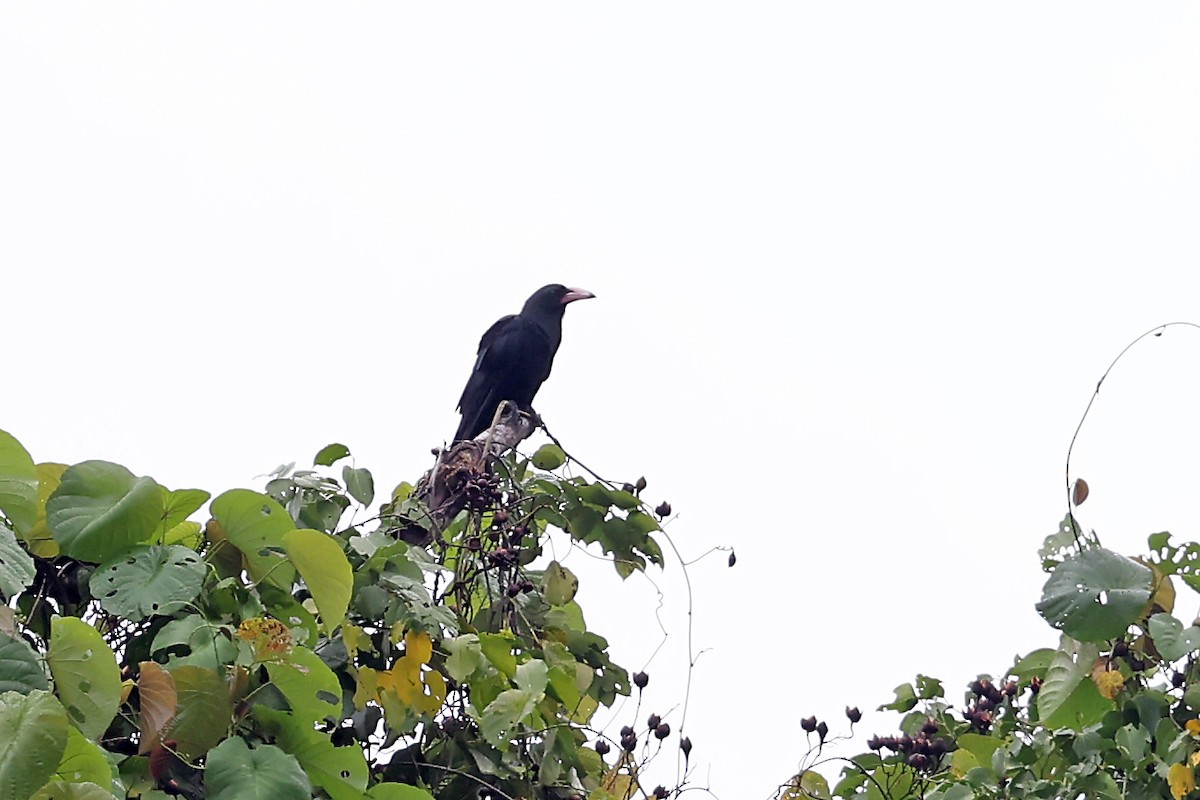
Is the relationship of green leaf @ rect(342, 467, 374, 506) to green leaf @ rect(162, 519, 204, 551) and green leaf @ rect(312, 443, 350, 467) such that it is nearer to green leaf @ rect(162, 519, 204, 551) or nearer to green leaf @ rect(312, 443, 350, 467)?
green leaf @ rect(312, 443, 350, 467)

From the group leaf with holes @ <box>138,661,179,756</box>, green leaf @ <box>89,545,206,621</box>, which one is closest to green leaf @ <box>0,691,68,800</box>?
leaf with holes @ <box>138,661,179,756</box>

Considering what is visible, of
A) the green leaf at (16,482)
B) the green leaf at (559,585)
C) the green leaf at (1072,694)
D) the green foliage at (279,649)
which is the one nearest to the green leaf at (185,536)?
the green foliage at (279,649)

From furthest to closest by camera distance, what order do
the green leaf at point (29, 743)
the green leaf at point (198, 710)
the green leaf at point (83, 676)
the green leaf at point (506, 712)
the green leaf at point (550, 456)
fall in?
the green leaf at point (550, 456) → the green leaf at point (506, 712) → the green leaf at point (198, 710) → the green leaf at point (83, 676) → the green leaf at point (29, 743)

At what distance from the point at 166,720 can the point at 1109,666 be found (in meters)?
1.65

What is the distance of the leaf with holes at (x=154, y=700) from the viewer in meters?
1.88

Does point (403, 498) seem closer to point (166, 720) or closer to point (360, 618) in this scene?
point (360, 618)

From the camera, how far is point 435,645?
2.43m

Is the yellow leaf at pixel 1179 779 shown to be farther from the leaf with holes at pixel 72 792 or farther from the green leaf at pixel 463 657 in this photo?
the leaf with holes at pixel 72 792

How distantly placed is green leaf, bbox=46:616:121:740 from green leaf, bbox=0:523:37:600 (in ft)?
0.28

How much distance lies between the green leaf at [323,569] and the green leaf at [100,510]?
0.21 metres

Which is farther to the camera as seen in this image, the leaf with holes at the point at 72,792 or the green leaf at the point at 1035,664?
the green leaf at the point at 1035,664

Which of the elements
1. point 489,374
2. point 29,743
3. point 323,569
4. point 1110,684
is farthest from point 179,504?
point 489,374

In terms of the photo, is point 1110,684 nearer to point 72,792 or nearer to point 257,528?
point 257,528

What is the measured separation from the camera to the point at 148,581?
202cm
